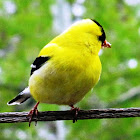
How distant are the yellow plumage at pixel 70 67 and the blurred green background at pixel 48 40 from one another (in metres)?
2.15

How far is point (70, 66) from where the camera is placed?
8.57 feet

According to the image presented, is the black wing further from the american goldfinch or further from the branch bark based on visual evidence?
the branch bark

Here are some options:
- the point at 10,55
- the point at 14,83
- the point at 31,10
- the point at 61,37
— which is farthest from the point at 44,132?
the point at 61,37

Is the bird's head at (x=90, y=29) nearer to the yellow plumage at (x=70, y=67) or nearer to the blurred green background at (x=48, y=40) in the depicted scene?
the yellow plumage at (x=70, y=67)

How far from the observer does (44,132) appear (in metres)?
5.82

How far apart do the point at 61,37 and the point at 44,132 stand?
3229mm

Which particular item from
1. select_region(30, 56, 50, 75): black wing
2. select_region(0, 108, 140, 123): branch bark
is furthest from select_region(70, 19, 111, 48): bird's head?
select_region(0, 108, 140, 123): branch bark

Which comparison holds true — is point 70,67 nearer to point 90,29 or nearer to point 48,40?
point 90,29

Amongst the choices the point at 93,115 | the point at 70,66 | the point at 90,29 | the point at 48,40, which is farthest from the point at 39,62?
the point at 48,40

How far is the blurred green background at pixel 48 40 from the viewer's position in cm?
530

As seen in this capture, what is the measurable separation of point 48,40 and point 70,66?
8.89ft

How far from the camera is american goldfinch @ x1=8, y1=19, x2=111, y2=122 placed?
8.57 ft

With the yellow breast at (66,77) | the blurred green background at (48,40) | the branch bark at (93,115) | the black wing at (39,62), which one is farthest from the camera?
the blurred green background at (48,40)

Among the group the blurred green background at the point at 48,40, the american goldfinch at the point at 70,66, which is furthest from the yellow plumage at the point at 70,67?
the blurred green background at the point at 48,40
